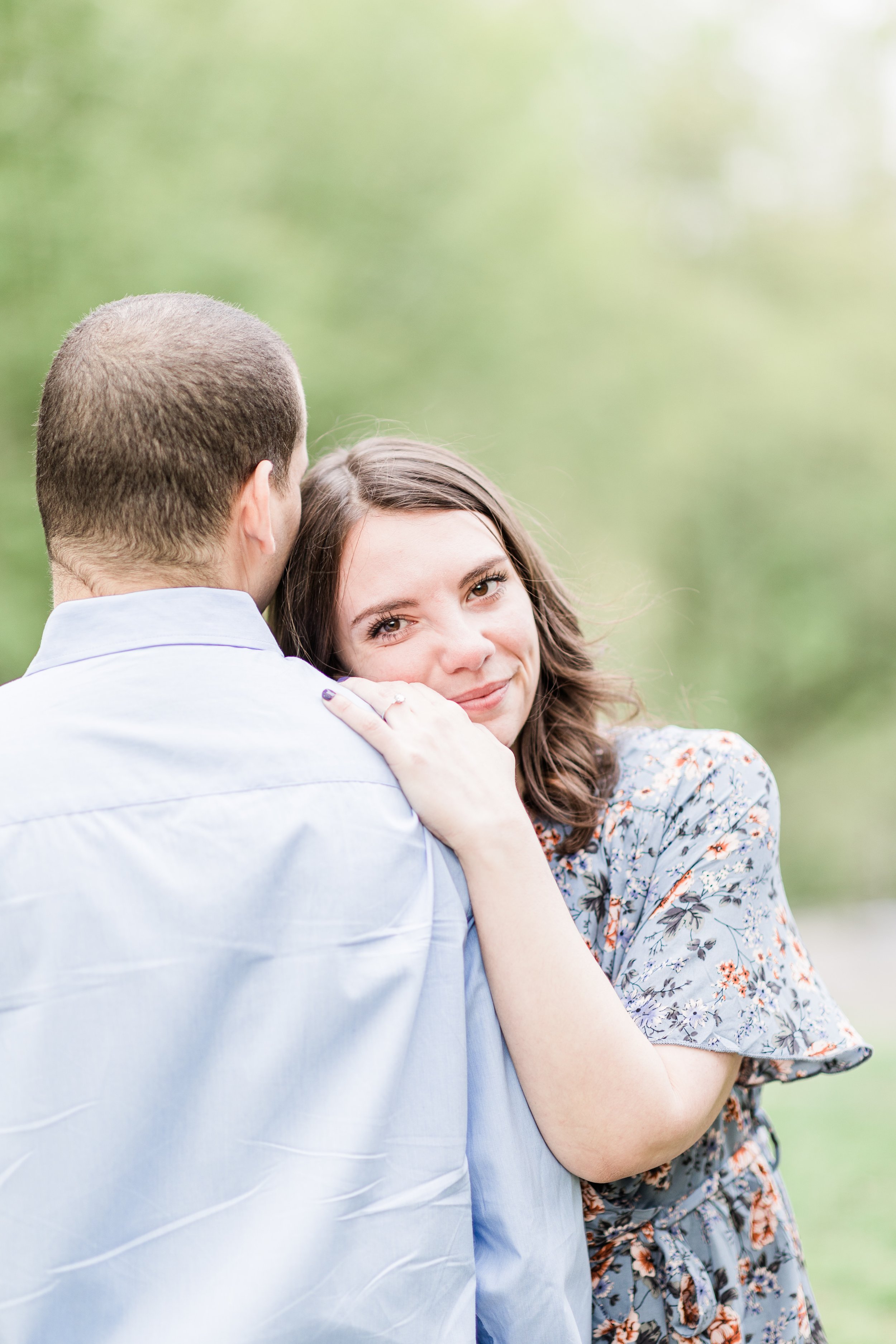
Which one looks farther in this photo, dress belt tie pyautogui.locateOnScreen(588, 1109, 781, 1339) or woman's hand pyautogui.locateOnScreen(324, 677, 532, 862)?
dress belt tie pyautogui.locateOnScreen(588, 1109, 781, 1339)

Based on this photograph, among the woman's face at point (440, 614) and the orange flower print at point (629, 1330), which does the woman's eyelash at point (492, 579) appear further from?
the orange flower print at point (629, 1330)

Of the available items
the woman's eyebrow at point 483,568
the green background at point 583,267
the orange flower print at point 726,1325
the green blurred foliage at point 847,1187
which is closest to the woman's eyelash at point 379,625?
the woman's eyebrow at point 483,568

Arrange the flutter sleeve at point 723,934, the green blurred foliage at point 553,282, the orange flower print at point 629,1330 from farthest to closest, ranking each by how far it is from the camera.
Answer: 1. the green blurred foliage at point 553,282
2. the orange flower print at point 629,1330
3. the flutter sleeve at point 723,934

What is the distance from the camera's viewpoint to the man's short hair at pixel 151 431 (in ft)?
4.09

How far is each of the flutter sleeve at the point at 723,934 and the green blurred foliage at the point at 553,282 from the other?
521 centimetres

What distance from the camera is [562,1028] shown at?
127 centimetres

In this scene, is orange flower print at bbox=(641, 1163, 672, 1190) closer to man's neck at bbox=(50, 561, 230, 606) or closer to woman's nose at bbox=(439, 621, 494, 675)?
woman's nose at bbox=(439, 621, 494, 675)

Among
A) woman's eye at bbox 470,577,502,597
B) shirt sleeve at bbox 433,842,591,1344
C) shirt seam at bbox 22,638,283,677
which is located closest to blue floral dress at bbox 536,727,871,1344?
shirt sleeve at bbox 433,842,591,1344

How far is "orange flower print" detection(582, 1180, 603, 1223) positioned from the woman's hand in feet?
1.84

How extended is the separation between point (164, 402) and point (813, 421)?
11.6 m

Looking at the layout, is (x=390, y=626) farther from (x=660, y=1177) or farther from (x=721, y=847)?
(x=660, y=1177)

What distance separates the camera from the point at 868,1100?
513 centimetres

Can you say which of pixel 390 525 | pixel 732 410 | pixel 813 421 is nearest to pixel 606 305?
pixel 732 410

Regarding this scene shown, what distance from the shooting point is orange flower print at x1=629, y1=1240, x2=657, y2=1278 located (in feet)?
5.16
